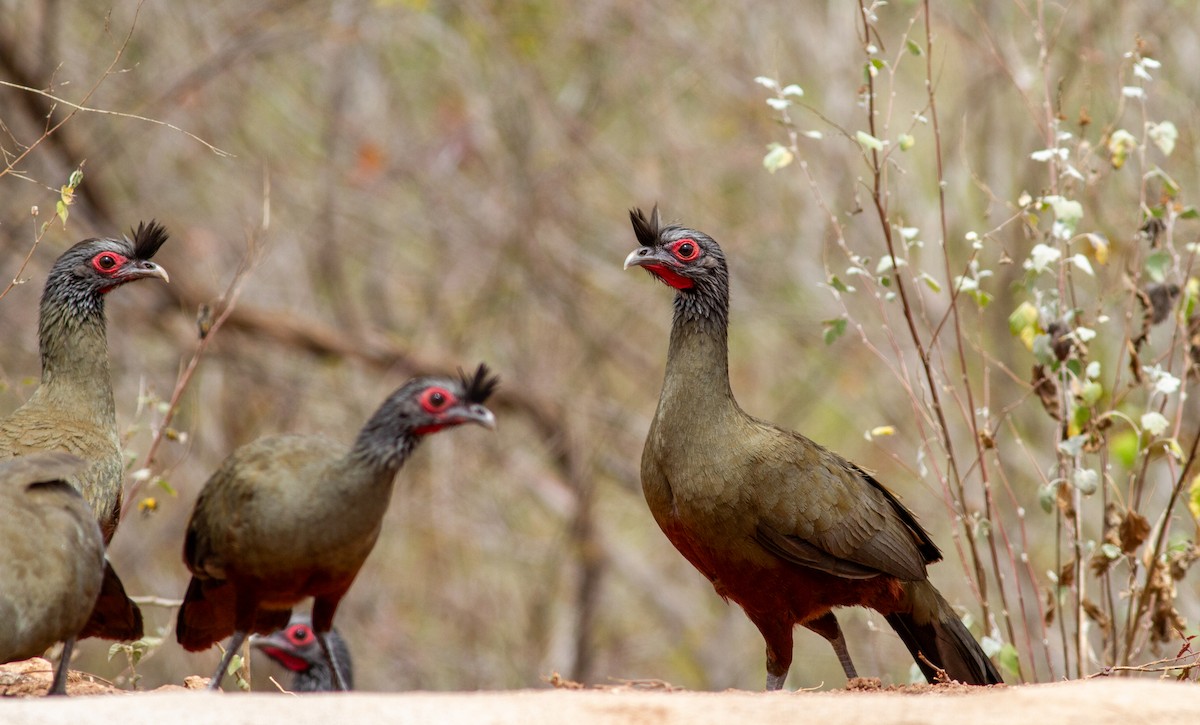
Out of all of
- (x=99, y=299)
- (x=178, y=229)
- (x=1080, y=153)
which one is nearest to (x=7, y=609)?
(x=99, y=299)

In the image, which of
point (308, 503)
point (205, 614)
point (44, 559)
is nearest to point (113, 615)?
point (205, 614)

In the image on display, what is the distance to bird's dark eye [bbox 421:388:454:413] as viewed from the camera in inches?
200

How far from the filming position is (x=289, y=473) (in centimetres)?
502

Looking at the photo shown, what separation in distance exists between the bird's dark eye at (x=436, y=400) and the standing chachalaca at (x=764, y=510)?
4.23ft

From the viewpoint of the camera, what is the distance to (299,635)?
8266mm

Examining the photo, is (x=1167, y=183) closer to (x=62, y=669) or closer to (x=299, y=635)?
(x=62, y=669)

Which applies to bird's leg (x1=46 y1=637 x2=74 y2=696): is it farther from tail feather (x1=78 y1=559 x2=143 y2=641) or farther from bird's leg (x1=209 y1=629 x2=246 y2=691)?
tail feather (x1=78 y1=559 x2=143 y2=641)

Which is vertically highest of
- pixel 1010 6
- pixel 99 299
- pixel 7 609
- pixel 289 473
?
pixel 1010 6

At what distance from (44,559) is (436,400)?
4.55 ft

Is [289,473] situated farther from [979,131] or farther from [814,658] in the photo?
[814,658]

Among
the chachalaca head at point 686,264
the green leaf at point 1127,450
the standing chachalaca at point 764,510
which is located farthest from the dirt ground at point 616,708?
the green leaf at point 1127,450

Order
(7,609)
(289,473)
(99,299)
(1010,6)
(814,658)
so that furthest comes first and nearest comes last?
(814,658), (1010,6), (99,299), (289,473), (7,609)

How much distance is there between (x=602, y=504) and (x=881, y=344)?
13.6 ft

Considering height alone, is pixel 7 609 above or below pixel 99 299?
below
